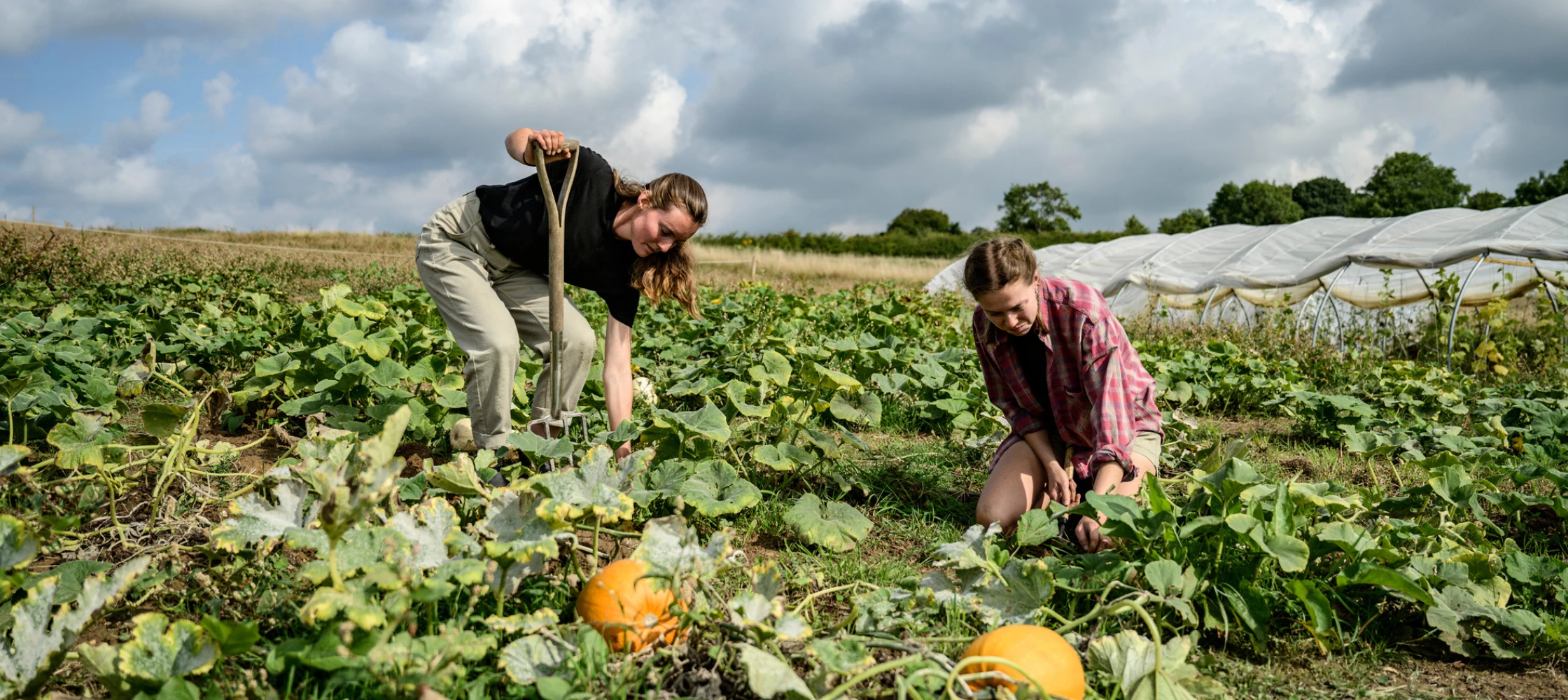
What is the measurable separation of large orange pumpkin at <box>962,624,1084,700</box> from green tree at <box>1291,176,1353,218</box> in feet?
211

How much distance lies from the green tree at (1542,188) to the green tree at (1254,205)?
1079cm

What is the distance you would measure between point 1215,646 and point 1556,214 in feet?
35.7

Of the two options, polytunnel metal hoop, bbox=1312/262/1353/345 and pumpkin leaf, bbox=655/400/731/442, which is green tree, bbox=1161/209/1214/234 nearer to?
polytunnel metal hoop, bbox=1312/262/1353/345

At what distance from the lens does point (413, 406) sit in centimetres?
328

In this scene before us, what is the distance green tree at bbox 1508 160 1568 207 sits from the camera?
40062 mm

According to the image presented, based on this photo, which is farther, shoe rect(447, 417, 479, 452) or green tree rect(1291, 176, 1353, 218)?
green tree rect(1291, 176, 1353, 218)

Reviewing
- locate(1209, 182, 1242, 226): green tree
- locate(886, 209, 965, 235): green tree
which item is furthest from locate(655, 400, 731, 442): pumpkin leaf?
locate(1209, 182, 1242, 226): green tree

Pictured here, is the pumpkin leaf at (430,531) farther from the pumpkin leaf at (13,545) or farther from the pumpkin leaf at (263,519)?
the pumpkin leaf at (13,545)

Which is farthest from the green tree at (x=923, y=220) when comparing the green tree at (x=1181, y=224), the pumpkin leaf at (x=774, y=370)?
the pumpkin leaf at (x=774, y=370)

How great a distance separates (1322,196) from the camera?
58188mm

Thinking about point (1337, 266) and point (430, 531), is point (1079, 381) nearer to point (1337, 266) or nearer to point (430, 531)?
point (430, 531)

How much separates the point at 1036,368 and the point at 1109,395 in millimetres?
402

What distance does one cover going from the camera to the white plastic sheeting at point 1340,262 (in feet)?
30.3

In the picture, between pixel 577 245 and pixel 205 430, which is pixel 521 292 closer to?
pixel 577 245
